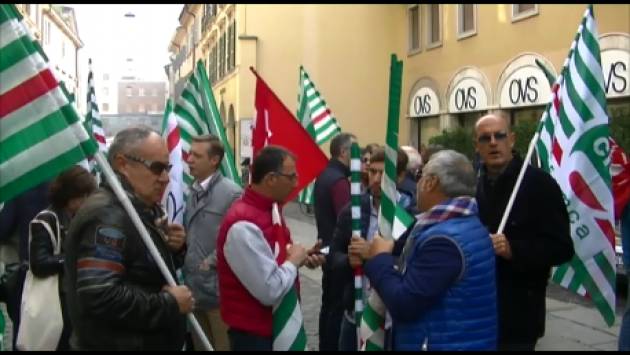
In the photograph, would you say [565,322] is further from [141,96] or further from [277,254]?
[141,96]

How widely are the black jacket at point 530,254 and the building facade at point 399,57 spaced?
14.0m

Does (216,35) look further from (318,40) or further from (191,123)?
(191,123)

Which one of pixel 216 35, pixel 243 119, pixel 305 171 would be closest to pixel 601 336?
pixel 305 171

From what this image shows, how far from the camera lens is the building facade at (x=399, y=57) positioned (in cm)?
1798

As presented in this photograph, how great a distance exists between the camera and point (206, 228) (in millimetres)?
4391

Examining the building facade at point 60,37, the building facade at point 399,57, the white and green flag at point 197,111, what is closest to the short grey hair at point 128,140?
the white and green flag at point 197,111

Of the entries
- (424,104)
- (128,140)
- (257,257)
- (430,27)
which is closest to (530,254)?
(257,257)

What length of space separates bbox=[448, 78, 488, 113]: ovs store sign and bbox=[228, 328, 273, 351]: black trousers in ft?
56.7

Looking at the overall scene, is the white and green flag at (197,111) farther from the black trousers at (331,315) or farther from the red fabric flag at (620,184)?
the red fabric flag at (620,184)

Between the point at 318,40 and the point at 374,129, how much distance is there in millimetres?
4078

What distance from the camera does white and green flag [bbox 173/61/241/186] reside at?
18.9 ft

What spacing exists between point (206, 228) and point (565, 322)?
14.6 ft

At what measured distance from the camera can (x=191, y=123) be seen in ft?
19.3

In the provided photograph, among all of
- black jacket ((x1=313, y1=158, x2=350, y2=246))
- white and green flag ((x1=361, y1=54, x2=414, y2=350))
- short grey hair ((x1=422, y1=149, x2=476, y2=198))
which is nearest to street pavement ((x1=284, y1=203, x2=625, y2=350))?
black jacket ((x1=313, y1=158, x2=350, y2=246))
